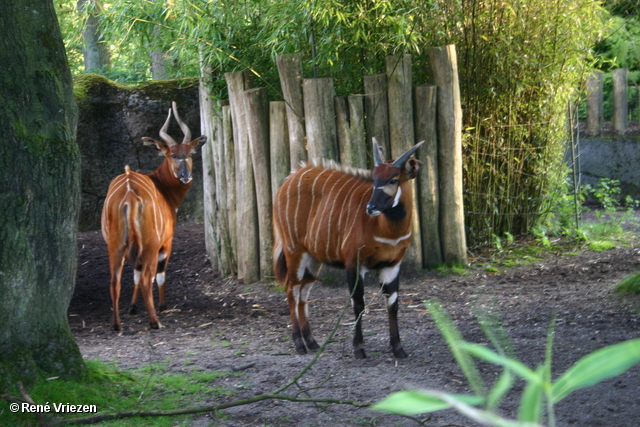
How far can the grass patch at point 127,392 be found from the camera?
2891 millimetres

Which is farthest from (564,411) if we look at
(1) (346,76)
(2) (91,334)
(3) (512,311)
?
(1) (346,76)

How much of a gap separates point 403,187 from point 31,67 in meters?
2.06

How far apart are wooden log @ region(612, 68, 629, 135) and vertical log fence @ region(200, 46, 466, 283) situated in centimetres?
503

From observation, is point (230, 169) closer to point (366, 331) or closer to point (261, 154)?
point (261, 154)

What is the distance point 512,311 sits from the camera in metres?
4.98

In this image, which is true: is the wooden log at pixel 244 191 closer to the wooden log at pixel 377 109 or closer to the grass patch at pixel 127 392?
the wooden log at pixel 377 109

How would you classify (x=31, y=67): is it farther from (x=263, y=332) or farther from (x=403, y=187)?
(x=263, y=332)

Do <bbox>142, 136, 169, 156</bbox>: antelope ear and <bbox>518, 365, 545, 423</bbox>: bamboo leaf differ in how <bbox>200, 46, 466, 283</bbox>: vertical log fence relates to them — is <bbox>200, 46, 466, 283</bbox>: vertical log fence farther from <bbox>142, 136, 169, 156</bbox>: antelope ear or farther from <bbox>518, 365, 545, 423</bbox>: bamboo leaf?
<bbox>518, 365, 545, 423</bbox>: bamboo leaf

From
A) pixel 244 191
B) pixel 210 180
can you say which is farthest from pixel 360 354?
pixel 210 180

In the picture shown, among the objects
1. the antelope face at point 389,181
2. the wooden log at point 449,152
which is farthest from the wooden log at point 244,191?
the antelope face at point 389,181

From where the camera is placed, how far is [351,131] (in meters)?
5.92

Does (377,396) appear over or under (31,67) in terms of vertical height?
under

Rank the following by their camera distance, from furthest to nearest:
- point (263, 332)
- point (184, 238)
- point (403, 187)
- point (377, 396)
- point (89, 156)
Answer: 1. point (89, 156)
2. point (184, 238)
3. point (263, 332)
4. point (403, 187)
5. point (377, 396)

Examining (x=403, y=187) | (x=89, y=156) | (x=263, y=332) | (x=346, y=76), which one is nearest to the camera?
(x=403, y=187)
